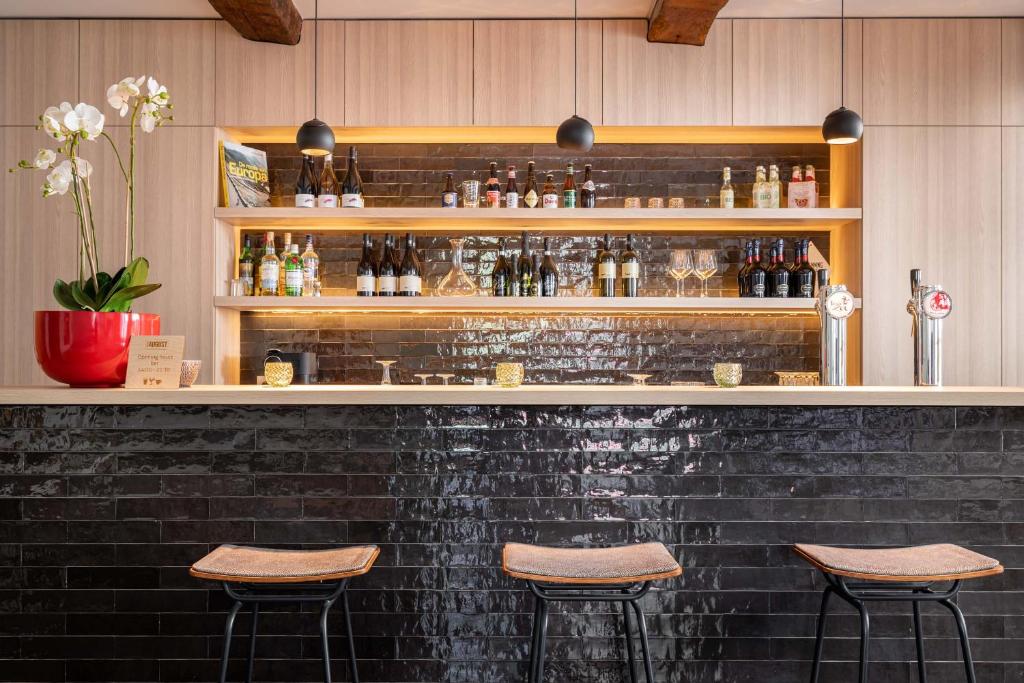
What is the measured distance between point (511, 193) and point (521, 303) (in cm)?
56

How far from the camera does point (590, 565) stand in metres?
1.68

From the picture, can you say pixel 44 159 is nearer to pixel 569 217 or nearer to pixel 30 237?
pixel 30 237

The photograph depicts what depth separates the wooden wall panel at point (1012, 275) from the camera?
10.9ft

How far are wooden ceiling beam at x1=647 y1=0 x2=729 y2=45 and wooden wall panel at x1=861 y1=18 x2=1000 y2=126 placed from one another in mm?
818

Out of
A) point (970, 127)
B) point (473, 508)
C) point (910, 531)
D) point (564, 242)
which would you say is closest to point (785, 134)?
point (970, 127)

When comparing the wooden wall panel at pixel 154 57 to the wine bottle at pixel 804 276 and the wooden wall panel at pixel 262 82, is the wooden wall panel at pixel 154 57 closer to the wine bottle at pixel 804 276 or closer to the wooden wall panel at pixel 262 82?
the wooden wall panel at pixel 262 82

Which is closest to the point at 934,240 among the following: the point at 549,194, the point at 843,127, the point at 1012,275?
the point at 1012,275

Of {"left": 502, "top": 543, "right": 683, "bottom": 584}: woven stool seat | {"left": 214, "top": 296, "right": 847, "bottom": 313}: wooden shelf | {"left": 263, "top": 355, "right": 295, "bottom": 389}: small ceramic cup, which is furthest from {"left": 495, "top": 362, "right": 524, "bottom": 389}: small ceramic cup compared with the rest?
{"left": 214, "top": 296, "right": 847, "bottom": 313}: wooden shelf

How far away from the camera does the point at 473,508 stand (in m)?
2.07

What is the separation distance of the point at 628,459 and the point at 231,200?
2.35 metres

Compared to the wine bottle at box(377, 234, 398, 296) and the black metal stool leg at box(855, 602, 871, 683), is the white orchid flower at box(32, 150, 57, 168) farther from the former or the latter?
the black metal stool leg at box(855, 602, 871, 683)

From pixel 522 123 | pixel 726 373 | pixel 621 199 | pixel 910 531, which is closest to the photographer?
A: pixel 910 531

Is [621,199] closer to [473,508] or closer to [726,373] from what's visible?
[726,373]

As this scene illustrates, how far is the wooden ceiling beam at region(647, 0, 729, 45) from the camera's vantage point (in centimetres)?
296
